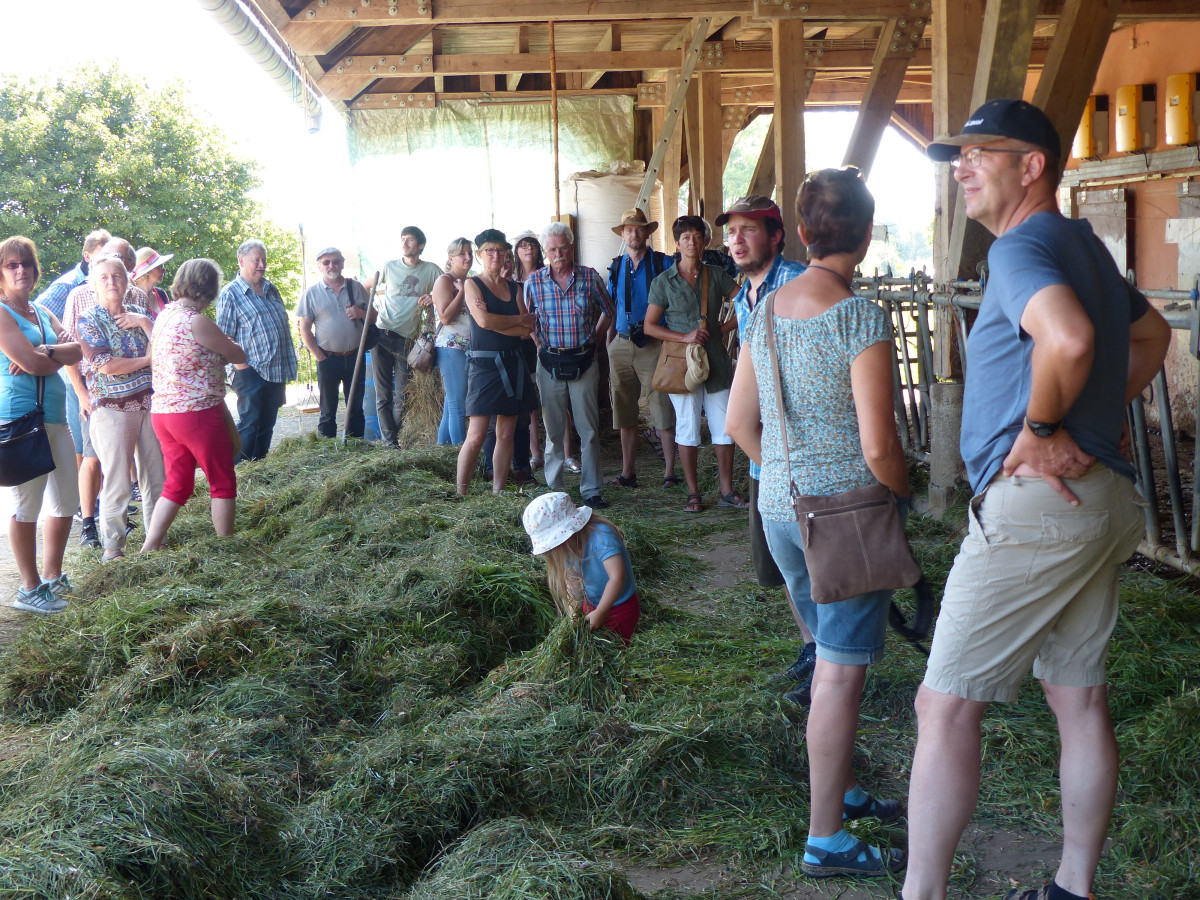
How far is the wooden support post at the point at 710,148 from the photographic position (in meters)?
9.41

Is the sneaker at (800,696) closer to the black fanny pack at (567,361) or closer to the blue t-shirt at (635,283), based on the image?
the black fanny pack at (567,361)

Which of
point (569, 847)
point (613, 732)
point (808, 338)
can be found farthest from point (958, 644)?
point (613, 732)

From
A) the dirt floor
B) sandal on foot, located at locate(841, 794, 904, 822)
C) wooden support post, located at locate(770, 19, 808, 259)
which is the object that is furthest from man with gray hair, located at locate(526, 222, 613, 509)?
the dirt floor

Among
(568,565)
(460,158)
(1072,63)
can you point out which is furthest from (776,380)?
(460,158)

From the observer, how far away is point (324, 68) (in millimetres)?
10102

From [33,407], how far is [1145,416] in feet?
19.7

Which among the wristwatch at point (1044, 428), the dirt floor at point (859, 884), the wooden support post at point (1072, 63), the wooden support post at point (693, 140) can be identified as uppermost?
the wooden support post at point (693, 140)

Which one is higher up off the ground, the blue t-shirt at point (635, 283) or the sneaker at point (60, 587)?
the blue t-shirt at point (635, 283)

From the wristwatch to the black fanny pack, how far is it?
473cm

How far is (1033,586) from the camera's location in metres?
2.03

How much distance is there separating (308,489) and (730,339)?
2938 millimetres

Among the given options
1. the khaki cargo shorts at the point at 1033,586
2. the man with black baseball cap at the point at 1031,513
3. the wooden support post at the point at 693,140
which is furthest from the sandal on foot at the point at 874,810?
the wooden support post at the point at 693,140

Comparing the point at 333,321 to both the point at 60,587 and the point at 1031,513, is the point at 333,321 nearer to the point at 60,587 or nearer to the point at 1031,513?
the point at 60,587

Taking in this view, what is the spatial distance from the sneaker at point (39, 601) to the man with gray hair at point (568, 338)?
3003 millimetres
